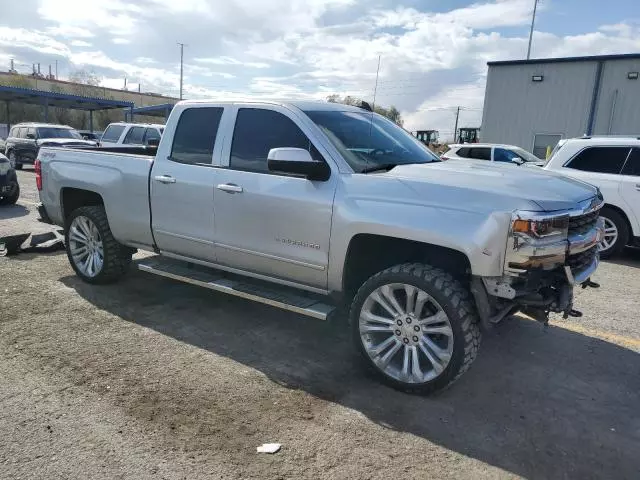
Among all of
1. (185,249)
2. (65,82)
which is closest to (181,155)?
(185,249)

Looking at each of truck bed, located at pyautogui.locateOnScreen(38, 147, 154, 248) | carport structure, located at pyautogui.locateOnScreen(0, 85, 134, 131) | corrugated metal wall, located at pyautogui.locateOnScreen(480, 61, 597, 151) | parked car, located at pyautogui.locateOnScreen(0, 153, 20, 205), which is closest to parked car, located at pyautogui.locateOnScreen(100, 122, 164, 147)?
parked car, located at pyautogui.locateOnScreen(0, 153, 20, 205)

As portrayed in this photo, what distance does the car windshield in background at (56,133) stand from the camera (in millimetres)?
20297

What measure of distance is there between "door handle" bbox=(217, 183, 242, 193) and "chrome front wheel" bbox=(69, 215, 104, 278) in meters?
1.99

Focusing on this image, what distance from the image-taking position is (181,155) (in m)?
4.83

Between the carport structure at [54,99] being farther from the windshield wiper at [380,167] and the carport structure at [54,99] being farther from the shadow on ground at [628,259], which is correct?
the windshield wiper at [380,167]

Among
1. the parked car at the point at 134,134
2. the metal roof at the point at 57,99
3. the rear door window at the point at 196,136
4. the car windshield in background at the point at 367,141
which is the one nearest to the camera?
the car windshield in background at the point at 367,141

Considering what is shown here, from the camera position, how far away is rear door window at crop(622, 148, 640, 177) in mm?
8008

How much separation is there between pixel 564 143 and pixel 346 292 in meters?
6.34

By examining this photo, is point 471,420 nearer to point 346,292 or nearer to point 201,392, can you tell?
point 346,292

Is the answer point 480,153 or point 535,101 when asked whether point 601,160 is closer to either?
point 480,153

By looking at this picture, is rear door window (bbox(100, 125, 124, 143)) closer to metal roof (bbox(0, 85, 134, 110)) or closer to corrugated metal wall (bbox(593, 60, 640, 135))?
corrugated metal wall (bbox(593, 60, 640, 135))

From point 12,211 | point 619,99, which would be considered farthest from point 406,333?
point 619,99

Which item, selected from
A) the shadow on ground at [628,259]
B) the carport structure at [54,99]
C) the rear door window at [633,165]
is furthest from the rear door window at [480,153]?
the carport structure at [54,99]

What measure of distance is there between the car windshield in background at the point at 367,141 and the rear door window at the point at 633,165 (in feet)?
16.1
